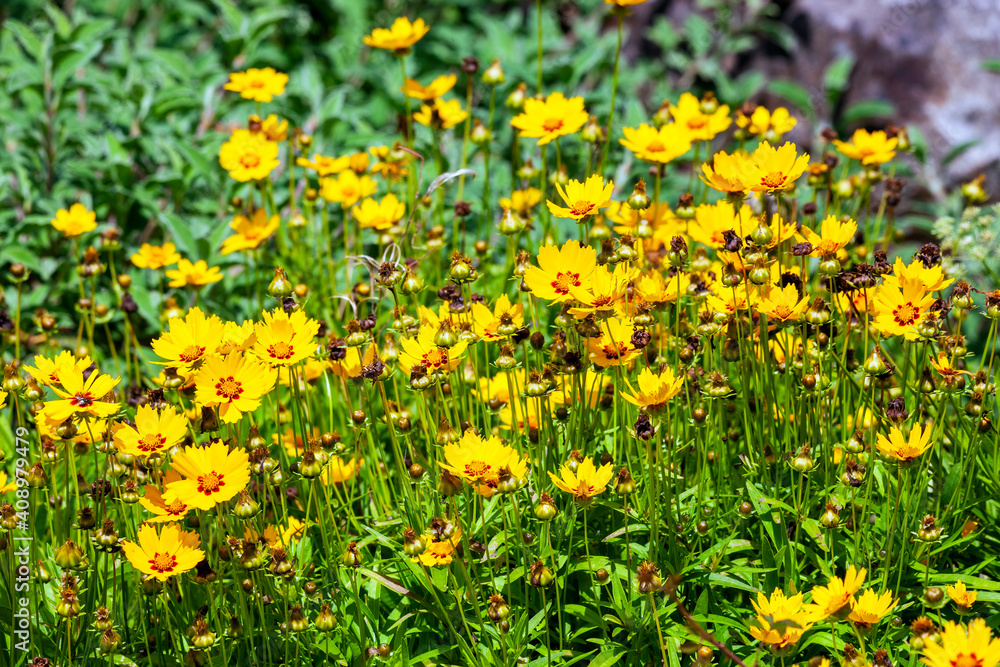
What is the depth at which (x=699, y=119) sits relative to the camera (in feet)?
10.00

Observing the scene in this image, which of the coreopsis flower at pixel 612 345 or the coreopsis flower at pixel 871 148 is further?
the coreopsis flower at pixel 871 148

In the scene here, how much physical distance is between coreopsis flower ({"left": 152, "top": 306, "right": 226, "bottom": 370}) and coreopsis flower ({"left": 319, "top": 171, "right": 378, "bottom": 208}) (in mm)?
1326

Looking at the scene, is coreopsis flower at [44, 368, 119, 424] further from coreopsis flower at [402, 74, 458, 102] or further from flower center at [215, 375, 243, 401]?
coreopsis flower at [402, 74, 458, 102]

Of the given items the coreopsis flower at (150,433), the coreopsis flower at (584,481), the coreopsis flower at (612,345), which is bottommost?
the coreopsis flower at (584,481)

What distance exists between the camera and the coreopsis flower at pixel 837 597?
1602mm

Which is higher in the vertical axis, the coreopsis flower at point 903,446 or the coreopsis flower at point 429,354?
the coreopsis flower at point 429,354

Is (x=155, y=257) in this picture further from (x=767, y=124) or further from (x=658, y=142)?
(x=767, y=124)

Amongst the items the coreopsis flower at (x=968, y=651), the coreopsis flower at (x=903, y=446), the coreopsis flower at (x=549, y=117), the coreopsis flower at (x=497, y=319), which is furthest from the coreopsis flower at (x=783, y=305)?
the coreopsis flower at (x=549, y=117)

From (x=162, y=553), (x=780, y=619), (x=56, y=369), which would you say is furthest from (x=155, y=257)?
(x=780, y=619)

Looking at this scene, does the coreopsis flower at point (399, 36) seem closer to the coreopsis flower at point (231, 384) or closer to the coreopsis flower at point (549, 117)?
the coreopsis flower at point (549, 117)

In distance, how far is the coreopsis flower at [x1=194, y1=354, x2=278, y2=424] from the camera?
1788mm

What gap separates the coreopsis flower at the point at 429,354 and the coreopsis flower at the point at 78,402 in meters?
0.59

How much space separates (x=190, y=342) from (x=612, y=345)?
902mm

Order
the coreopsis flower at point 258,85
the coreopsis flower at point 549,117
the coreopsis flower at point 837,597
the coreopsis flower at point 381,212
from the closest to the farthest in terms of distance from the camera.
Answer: the coreopsis flower at point 837,597 < the coreopsis flower at point 549,117 < the coreopsis flower at point 381,212 < the coreopsis flower at point 258,85
